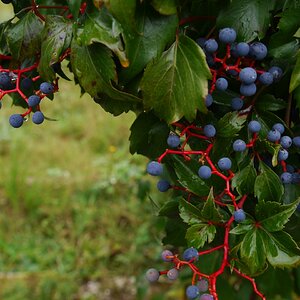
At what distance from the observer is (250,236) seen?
33.0 inches

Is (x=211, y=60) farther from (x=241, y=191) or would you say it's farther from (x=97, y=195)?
(x=97, y=195)

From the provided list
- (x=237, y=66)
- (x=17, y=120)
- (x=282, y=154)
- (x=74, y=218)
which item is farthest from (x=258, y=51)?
(x=74, y=218)

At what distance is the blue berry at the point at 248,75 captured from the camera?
813 millimetres

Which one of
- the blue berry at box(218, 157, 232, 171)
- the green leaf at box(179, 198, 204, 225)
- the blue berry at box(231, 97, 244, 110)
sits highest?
the blue berry at box(231, 97, 244, 110)

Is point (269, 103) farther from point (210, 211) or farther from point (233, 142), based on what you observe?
point (210, 211)

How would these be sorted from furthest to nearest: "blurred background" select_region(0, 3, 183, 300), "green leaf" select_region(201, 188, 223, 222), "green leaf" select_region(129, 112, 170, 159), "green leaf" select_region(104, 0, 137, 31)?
"blurred background" select_region(0, 3, 183, 300) < "green leaf" select_region(129, 112, 170, 159) < "green leaf" select_region(201, 188, 223, 222) < "green leaf" select_region(104, 0, 137, 31)

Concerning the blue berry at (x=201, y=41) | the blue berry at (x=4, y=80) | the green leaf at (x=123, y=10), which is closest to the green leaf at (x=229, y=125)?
the blue berry at (x=201, y=41)

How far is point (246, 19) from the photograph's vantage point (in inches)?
33.3

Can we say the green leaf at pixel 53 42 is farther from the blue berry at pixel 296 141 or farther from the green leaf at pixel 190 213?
the blue berry at pixel 296 141

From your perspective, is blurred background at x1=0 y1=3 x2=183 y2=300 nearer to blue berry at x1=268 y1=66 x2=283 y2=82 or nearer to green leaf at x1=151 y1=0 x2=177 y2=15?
blue berry at x1=268 y1=66 x2=283 y2=82

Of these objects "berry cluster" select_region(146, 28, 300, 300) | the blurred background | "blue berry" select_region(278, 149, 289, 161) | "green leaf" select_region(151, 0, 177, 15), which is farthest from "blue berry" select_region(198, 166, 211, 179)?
the blurred background

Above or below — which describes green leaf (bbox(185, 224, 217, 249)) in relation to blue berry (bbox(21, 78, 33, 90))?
below

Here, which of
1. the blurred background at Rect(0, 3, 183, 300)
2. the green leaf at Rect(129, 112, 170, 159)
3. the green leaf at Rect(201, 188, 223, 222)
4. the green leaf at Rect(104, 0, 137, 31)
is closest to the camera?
the green leaf at Rect(104, 0, 137, 31)

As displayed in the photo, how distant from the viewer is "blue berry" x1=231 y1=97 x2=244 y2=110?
875 mm
